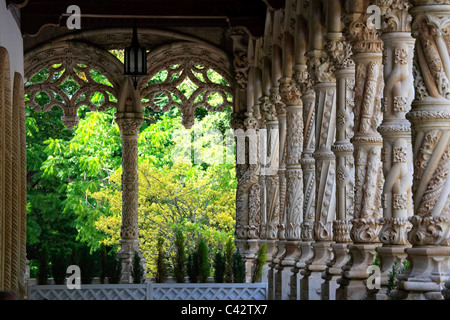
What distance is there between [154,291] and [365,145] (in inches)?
245

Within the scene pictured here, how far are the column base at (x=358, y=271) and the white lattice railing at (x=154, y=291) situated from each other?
5.37m

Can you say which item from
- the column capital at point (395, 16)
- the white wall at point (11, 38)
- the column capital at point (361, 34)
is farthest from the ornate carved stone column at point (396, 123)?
the white wall at point (11, 38)

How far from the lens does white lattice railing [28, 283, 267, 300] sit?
48.6 feet

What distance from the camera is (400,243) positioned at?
8664 mm

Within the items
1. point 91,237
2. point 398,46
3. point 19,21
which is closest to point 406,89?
point 398,46

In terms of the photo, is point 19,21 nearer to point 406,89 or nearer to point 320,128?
point 320,128

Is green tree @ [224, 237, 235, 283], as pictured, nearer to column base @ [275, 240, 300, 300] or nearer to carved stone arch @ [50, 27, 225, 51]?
column base @ [275, 240, 300, 300]

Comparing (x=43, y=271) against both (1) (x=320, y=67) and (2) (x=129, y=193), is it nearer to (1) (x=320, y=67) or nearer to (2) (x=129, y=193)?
(2) (x=129, y=193)

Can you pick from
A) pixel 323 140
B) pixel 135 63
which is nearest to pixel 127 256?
pixel 135 63

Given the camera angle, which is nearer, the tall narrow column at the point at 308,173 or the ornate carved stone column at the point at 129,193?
the tall narrow column at the point at 308,173

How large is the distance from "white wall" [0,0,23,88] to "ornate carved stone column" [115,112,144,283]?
322 centimetres

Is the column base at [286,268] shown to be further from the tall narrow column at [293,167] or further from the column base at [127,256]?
the column base at [127,256]

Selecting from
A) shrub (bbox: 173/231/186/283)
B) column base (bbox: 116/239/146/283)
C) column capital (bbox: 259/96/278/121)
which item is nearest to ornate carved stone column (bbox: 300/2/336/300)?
column capital (bbox: 259/96/278/121)

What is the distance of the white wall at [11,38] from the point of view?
14.4 m
